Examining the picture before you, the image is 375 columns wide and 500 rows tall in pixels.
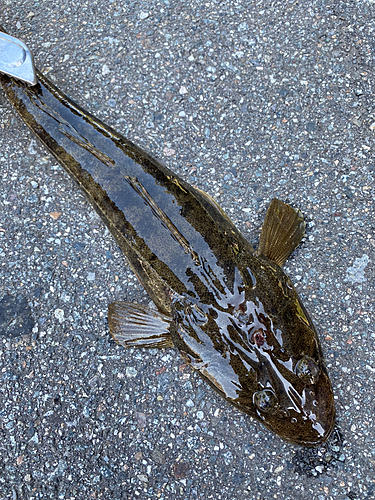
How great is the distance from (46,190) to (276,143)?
191 cm

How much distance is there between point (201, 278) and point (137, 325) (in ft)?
2.10

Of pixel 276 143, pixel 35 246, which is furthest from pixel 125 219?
pixel 276 143

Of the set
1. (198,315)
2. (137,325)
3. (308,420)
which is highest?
(198,315)

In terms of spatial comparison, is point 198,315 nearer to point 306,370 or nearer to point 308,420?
point 306,370

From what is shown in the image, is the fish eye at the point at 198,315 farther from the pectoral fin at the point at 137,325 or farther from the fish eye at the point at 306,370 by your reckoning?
the fish eye at the point at 306,370

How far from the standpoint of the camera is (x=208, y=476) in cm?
297

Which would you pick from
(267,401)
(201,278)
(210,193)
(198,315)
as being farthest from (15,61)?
(267,401)

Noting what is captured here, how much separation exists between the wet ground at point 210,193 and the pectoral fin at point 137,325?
4.8 inches

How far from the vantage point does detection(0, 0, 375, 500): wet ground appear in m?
3.00

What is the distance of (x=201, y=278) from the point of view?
2785mm

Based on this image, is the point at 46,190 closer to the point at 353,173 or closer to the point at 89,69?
the point at 89,69

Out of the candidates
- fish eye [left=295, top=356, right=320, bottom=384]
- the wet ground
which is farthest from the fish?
the wet ground

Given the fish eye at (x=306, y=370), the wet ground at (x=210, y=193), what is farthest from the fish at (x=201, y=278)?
the wet ground at (x=210, y=193)

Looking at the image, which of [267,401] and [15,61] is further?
[15,61]
